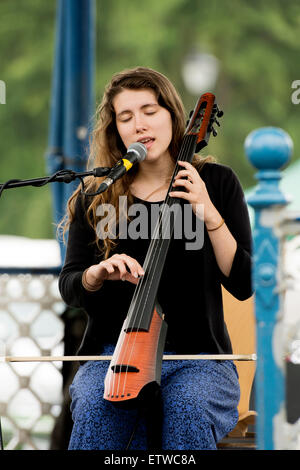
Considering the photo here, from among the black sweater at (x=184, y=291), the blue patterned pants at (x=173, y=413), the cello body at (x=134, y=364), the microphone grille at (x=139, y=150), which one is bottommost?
the blue patterned pants at (x=173, y=413)

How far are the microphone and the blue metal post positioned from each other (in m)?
1.52

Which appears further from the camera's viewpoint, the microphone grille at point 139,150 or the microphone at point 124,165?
the microphone grille at point 139,150

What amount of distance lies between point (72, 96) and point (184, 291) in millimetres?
1672

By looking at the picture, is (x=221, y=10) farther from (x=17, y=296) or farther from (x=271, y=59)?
(x=17, y=296)

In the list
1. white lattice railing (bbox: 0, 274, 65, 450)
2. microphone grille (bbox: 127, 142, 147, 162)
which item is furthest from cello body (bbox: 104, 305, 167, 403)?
white lattice railing (bbox: 0, 274, 65, 450)

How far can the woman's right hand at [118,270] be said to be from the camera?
1.70m

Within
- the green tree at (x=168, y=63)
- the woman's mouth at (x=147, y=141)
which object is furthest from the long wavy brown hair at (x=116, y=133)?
the green tree at (x=168, y=63)

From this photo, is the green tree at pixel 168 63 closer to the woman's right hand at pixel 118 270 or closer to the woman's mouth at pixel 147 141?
the woman's mouth at pixel 147 141

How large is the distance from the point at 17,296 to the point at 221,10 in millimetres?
7973

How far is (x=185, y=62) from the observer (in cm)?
1021

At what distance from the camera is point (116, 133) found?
2.18m

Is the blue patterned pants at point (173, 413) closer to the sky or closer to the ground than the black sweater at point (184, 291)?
closer to the ground

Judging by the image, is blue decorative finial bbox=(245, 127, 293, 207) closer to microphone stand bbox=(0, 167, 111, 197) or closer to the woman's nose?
microphone stand bbox=(0, 167, 111, 197)

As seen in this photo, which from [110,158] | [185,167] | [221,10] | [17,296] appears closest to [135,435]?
[185,167]
